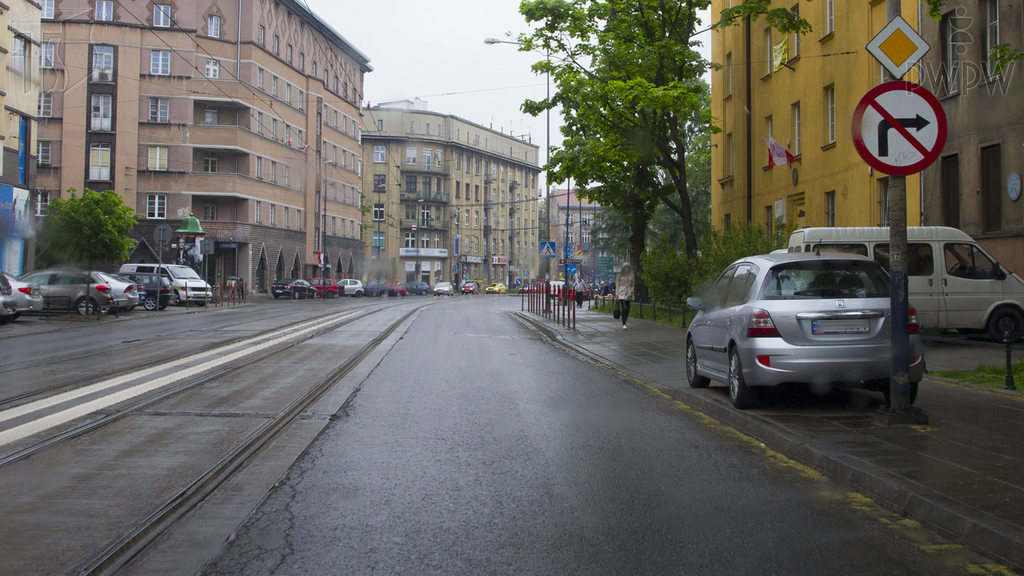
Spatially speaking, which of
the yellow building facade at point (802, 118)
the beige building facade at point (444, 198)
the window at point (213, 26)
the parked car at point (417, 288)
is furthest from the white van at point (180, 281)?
the beige building facade at point (444, 198)

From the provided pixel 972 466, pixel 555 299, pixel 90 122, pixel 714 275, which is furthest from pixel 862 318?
pixel 90 122

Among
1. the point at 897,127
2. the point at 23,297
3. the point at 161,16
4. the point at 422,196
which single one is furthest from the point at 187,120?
the point at 897,127

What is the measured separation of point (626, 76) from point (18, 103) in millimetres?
24836

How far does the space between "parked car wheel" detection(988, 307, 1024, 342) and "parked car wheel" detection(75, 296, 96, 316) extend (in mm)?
22665

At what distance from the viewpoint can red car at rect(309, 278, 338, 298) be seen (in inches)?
2243

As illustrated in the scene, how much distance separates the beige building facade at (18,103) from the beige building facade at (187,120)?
34.6 ft

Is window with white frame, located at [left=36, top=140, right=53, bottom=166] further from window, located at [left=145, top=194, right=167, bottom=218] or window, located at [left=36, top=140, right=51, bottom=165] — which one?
window, located at [left=145, top=194, right=167, bottom=218]

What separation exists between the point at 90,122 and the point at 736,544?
179ft

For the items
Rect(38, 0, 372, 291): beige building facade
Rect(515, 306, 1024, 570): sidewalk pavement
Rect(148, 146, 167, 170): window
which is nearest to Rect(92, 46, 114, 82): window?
Rect(38, 0, 372, 291): beige building facade

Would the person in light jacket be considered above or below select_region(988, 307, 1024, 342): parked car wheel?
above

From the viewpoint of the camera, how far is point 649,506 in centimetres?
506

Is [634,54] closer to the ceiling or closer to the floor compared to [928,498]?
closer to the ceiling

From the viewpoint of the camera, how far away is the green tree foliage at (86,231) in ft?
86.0

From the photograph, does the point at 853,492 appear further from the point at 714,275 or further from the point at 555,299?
the point at 555,299
